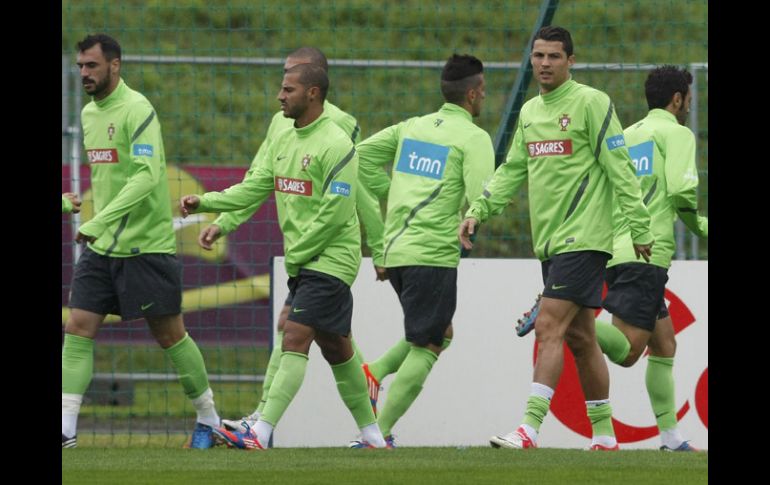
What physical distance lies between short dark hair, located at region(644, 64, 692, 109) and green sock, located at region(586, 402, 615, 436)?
1.98 meters

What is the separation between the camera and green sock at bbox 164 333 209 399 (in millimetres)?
8977

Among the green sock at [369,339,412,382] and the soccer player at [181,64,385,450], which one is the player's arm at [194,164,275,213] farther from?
the green sock at [369,339,412,382]

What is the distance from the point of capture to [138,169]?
859 cm

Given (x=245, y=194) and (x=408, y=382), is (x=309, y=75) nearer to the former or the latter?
(x=245, y=194)

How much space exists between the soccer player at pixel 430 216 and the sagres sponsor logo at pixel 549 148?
927 mm

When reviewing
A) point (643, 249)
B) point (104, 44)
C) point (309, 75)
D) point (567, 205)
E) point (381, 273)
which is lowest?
point (381, 273)

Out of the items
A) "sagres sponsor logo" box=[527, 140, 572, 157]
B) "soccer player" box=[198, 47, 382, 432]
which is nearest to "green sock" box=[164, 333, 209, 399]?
"soccer player" box=[198, 47, 382, 432]

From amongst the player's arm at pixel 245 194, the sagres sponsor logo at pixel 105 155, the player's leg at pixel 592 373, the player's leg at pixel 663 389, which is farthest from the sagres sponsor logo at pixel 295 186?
the player's leg at pixel 663 389

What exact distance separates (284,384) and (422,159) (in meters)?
1.87

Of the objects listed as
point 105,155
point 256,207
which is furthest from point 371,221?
point 105,155

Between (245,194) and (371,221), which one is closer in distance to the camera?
(245,194)

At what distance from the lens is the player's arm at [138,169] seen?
8383 mm

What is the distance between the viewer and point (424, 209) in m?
9.07
